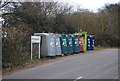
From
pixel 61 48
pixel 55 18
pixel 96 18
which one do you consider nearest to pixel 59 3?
pixel 55 18

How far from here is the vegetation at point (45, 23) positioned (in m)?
14.3

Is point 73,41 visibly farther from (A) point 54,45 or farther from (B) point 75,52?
(A) point 54,45

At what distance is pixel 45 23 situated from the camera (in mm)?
26875

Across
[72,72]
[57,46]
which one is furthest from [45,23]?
[72,72]

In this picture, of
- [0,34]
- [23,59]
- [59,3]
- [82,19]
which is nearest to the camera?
[0,34]

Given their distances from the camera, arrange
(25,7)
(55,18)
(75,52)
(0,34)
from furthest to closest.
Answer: (55,18)
(25,7)
(75,52)
(0,34)

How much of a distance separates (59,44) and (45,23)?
7277 mm

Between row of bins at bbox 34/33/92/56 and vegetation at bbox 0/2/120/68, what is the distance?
4.17 ft

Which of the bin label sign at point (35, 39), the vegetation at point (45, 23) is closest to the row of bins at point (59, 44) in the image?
the bin label sign at point (35, 39)

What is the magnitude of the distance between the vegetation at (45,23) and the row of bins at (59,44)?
1.27 m

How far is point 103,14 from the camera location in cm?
4650

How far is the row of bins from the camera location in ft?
60.0

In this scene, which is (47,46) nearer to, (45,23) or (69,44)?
(69,44)

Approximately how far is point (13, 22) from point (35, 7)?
3356 mm
